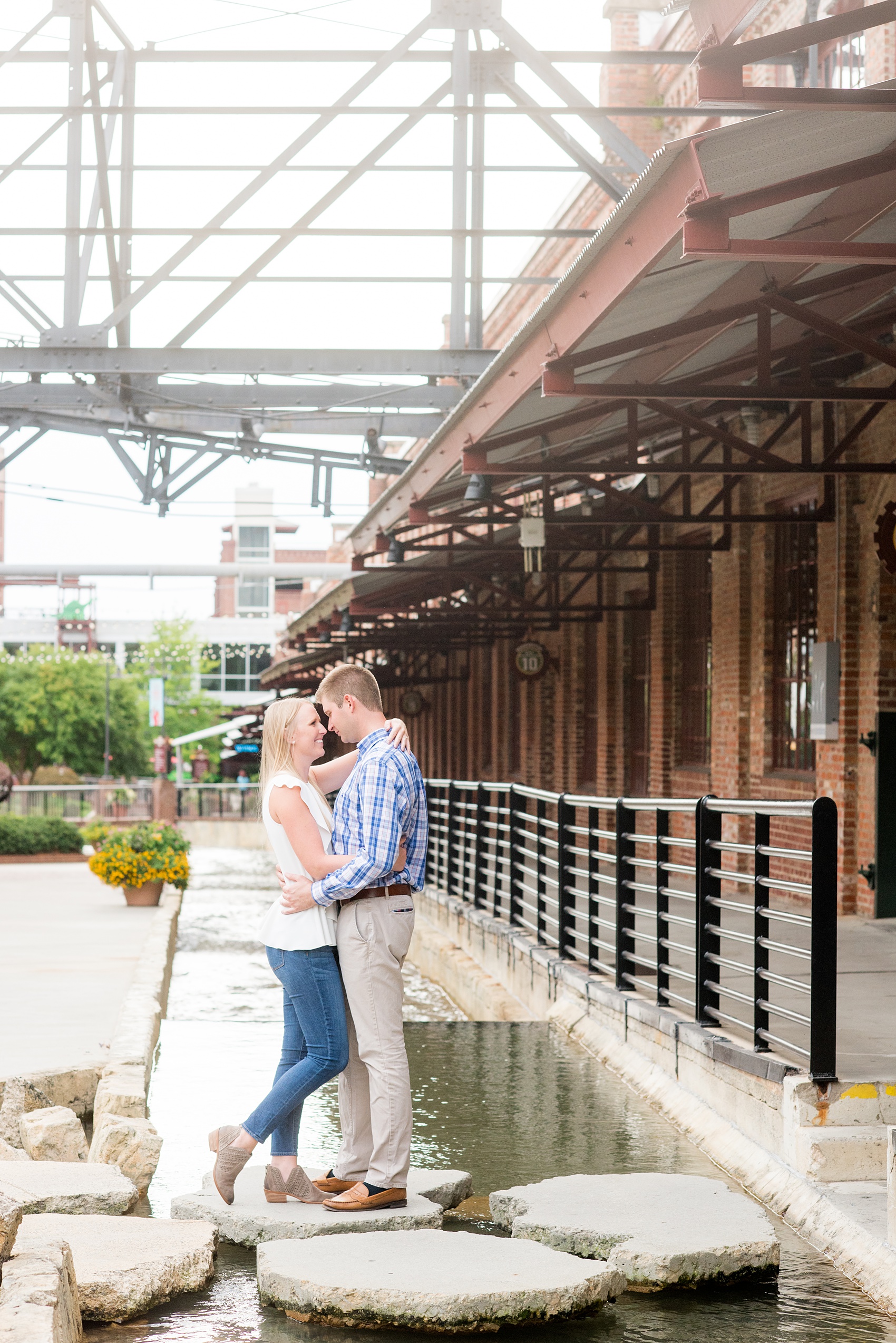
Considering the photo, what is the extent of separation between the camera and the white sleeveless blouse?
4.96 metres

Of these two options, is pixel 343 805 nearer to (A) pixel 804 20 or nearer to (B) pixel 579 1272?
(B) pixel 579 1272

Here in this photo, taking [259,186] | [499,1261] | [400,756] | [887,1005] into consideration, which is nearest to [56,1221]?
[499,1261]

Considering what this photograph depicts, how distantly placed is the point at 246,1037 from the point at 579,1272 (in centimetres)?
511

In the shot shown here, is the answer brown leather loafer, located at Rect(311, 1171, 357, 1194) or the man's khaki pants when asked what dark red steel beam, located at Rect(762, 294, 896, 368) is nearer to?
the man's khaki pants

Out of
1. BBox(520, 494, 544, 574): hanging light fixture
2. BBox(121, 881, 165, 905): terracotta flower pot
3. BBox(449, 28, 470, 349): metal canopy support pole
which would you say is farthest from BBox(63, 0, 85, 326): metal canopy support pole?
BBox(121, 881, 165, 905): terracotta flower pot

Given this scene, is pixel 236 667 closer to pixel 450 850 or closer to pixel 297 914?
pixel 450 850

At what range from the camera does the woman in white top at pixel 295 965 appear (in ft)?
16.3

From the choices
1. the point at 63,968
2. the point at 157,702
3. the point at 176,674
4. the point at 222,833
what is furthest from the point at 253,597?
the point at 63,968

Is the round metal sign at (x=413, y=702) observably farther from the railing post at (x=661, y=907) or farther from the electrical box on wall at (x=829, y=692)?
the railing post at (x=661, y=907)

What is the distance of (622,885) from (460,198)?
7888 millimetres

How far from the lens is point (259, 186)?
12844 millimetres

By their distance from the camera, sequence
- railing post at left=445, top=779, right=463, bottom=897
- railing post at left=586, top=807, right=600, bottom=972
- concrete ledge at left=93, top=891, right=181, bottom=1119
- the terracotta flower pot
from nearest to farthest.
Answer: concrete ledge at left=93, top=891, right=181, bottom=1119 < railing post at left=586, top=807, right=600, bottom=972 < railing post at left=445, top=779, right=463, bottom=897 < the terracotta flower pot

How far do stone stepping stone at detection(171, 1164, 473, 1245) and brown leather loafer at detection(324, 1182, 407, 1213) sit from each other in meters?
0.02

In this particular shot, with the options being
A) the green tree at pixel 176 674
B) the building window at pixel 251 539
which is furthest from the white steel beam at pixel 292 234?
the building window at pixel 251 539
